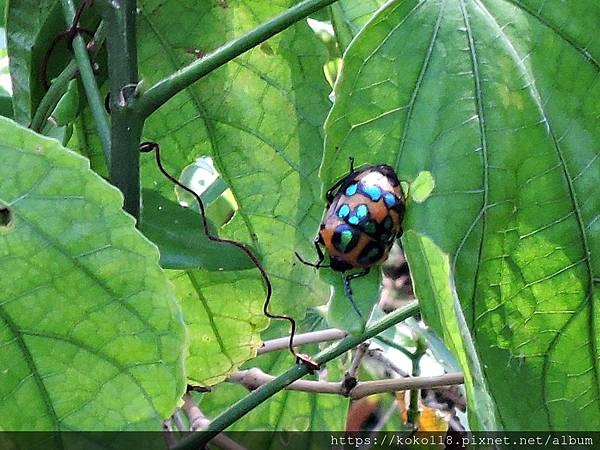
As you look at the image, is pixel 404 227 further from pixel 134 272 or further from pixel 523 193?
pixel 134 272

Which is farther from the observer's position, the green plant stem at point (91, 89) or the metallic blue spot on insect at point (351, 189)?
the metallic blue spot on insect at point (351, 189)

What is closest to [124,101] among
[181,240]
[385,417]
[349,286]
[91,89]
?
[91,89]

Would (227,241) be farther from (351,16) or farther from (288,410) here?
(288,410)

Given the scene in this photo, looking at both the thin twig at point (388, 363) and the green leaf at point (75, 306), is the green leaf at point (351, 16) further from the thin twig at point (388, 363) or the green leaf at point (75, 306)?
the thin twig at point (388, 363)

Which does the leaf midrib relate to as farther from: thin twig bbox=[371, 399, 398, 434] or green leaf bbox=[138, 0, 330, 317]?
thin twig bbox=[371, 399, 398, 434]

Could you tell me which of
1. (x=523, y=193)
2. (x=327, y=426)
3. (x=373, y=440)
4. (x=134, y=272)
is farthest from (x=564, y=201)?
(x=373, y=440)

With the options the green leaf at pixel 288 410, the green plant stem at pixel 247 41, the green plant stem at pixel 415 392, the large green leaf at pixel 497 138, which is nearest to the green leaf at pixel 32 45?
the green plant stem at pixel 247 41
